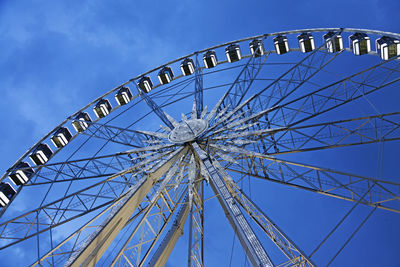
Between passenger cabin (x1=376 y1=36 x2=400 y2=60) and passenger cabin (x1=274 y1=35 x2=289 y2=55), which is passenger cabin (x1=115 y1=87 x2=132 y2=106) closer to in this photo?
passenger cabin (x1=274 y1=35 x2=289 y2=55)

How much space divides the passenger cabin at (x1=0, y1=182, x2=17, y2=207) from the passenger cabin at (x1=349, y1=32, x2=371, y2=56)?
20.1 metres

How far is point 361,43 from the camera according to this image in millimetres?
18328

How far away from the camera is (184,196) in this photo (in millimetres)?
17656

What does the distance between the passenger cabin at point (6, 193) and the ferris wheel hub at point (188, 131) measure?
30.1ft

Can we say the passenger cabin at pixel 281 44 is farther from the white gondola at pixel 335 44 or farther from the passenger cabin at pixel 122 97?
the passenger cabin at pixel 122 97

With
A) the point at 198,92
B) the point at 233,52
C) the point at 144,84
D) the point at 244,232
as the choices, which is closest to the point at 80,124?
the point at 144,84

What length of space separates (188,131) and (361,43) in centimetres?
1039

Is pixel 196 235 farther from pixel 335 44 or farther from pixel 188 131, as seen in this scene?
pixel 335 44

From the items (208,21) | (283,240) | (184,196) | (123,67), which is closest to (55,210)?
(184,196)

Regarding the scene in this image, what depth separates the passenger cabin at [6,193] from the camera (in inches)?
718

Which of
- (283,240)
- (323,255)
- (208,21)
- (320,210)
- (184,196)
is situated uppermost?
(208,21)

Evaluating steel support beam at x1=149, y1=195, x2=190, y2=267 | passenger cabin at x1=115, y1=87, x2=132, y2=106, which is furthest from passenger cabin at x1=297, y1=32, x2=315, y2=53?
passenger cabin at x1=115, y1=87, x2=132, y2=106

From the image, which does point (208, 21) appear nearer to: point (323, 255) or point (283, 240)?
point (323, 255)

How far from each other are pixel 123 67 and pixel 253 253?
111m
